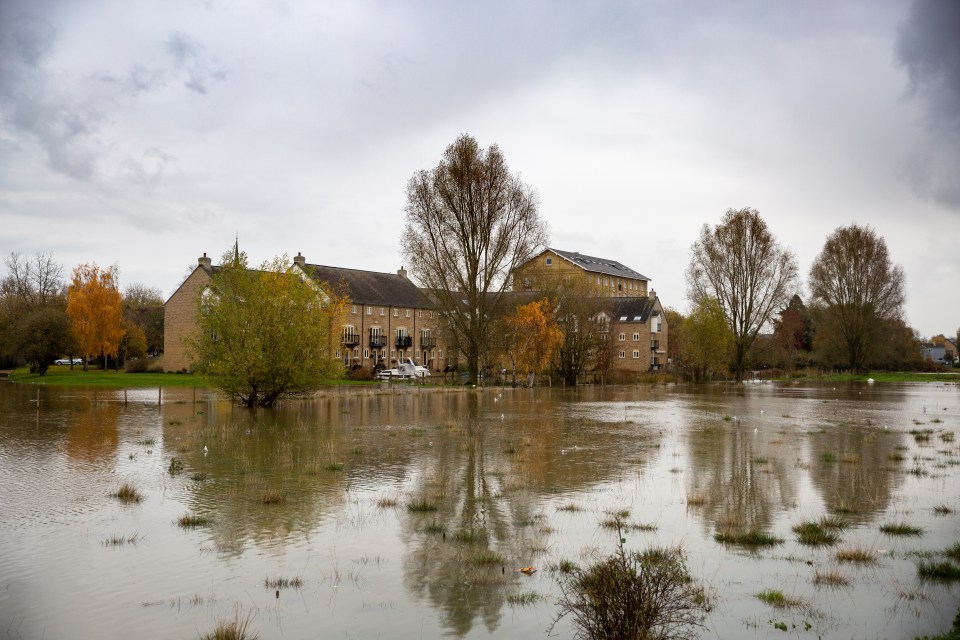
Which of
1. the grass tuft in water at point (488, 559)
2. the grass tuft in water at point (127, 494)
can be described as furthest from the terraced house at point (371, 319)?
the grass tuft in water at point (488, 559)

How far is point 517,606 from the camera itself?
7.77 m

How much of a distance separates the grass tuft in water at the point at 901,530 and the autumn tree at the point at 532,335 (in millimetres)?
48745

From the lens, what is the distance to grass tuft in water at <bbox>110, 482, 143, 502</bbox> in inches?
505

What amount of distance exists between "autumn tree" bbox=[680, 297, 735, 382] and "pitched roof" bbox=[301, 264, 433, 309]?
2708 cm

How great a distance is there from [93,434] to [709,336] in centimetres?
6000

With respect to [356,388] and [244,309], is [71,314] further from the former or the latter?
[244,309]

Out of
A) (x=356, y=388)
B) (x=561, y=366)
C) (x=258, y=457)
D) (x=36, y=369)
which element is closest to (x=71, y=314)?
(x=36, y=369)

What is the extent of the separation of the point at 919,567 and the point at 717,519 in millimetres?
3124

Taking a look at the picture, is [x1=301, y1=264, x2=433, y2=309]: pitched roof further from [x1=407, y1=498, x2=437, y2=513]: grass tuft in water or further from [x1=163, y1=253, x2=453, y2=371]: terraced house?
[x1=407, y1=498, x2=437, y2=513]: grass tuft in water

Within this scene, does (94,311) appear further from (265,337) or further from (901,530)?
(901,530)

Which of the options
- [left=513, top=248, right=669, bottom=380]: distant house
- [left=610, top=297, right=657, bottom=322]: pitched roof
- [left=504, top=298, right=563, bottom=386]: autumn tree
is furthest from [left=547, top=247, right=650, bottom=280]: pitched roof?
[left=504, top=298, right=563, bottom=386]: autumn tree

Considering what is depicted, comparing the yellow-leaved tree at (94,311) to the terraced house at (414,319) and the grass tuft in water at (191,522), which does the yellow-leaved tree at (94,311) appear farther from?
the grass tuft in water at (191,522)

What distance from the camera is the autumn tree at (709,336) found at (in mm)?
71438

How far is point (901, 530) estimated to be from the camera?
10.8m
